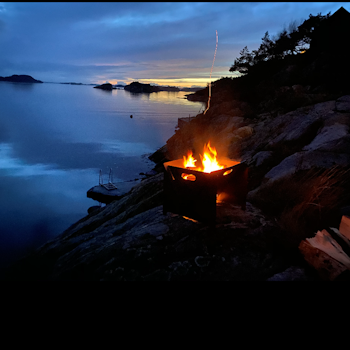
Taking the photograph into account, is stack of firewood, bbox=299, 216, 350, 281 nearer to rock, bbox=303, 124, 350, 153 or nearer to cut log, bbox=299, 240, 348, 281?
cut log, bbox=299, 240, 348, 281

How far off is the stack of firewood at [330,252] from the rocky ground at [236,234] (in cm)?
16

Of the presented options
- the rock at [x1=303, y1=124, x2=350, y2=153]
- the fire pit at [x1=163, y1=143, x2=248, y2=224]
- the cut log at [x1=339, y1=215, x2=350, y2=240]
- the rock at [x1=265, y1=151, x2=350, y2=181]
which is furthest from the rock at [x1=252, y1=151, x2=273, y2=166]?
the cut log at [x1=339, y1=215, x2=350, y2=240]

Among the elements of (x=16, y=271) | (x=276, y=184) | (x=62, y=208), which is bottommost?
(x=62, y=208)

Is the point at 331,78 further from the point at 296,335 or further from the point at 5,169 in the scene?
the point at 5,169

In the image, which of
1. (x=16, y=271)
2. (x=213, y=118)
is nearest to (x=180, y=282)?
(x=16, y=271)

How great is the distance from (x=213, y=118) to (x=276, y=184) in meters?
16.7

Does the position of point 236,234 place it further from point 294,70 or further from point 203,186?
point 294,70

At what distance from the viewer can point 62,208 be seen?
17500 mm

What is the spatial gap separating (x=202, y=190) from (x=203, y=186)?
0.07 meters

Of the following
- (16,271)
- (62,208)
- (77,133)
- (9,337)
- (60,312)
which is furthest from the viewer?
(77,133)

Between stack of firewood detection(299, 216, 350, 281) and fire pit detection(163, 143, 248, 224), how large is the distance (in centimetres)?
147

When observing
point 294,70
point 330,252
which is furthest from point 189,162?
point 294,70

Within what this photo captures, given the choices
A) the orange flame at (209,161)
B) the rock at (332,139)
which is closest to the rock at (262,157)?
the rock at (332,139)

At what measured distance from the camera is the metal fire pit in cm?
433
